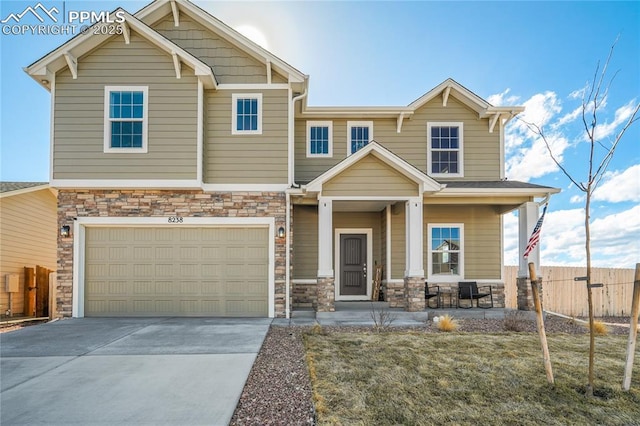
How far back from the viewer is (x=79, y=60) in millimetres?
10000

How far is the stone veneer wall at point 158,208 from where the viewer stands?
10.1 metres

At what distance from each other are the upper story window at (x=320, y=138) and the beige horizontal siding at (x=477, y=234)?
3448 mm

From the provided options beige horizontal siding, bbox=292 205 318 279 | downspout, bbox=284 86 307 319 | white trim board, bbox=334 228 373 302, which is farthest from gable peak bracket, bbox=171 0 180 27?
white trim board, bbox=334 228 373 302

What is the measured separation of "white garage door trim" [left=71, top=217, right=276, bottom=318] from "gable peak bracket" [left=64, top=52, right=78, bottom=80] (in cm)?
344

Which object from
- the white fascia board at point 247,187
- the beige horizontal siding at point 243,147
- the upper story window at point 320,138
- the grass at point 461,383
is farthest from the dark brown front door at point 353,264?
the grass at point 461,383

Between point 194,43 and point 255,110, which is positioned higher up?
point 194,43

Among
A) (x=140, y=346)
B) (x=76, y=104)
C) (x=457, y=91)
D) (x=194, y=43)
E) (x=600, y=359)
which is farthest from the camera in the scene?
(x=457, y=91)

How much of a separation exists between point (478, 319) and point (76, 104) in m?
11.1

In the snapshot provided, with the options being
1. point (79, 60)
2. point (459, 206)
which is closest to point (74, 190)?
point (79, 60)

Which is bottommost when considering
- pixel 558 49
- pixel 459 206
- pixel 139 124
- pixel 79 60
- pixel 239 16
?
pixel 459 206

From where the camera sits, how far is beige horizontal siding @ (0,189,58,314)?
1238 cm

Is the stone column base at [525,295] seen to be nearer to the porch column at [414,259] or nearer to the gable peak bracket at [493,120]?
the porch column at [414,259]

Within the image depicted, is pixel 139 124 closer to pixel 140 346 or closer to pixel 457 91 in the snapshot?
pixel 140 346

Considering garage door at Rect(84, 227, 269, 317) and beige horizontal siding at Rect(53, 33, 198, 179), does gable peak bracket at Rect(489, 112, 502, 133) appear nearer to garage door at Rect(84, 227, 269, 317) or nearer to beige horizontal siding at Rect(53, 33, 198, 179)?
garage door at Rect(84, 227, 269, 317)
